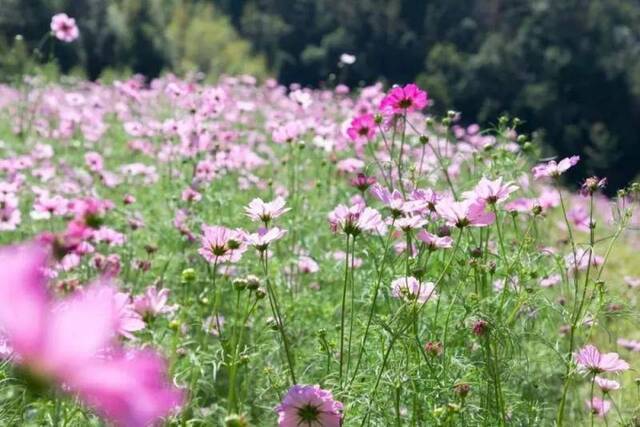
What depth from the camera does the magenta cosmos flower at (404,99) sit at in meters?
1.39

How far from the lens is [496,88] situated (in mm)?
22766

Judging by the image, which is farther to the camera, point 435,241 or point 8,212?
point 8,212

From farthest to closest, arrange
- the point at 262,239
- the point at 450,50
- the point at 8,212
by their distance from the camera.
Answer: the point at 450,50
the point at 8,212
the point at 262,239

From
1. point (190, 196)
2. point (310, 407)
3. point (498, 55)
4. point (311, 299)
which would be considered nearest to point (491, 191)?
point (310, 407)

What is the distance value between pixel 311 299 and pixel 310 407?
2.94 feet

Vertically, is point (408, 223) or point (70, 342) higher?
point (408, 223)

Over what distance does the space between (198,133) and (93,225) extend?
83.7 inches

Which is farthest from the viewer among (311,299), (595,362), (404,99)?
(311,299)

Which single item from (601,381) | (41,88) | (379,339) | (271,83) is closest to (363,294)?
(379,339)

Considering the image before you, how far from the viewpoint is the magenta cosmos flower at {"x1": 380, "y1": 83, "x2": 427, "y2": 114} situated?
139 centimetres

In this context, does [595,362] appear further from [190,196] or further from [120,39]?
[120,39]

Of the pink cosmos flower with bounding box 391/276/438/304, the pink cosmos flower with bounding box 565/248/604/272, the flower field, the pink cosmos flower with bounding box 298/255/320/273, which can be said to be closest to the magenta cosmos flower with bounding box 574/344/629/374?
the flower field

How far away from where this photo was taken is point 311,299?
5.74ft

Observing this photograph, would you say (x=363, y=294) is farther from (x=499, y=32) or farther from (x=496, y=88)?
(x=499, y=32)
